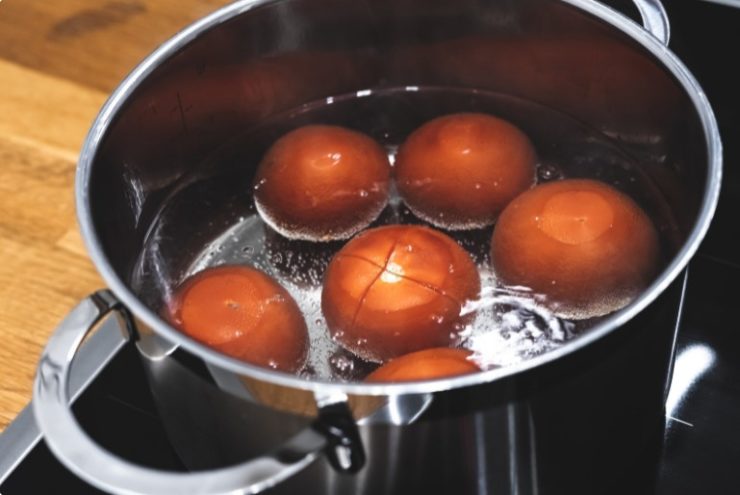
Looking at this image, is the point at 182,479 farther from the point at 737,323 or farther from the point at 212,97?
the point at 737,323

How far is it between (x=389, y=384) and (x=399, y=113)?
338 mm

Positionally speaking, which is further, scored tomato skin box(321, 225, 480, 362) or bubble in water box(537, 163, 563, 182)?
bubble in water box(537, 163, 563, 182)

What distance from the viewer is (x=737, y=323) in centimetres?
72

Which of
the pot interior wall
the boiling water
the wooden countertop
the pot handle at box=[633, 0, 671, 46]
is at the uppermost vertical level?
the pot handle at box=[633, 0, 671, 46]

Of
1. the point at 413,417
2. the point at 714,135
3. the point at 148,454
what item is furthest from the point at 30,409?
the point at 714,135

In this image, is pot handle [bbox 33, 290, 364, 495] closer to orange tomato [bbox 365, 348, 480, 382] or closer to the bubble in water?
orange tomato [bbox 365, 348, 480, 382]

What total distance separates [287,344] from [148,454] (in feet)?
0.50

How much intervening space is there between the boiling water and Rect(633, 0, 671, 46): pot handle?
8cm

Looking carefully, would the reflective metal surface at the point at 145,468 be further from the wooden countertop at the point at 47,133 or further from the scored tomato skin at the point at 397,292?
the wooden countertop at the point at 47,133

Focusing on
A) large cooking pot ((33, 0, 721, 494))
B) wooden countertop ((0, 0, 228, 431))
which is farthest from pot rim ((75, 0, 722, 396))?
wooden countertop ((0, 0, 228, 431))

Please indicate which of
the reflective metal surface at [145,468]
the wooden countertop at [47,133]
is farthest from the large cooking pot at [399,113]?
the wooden countertop at [47,133]

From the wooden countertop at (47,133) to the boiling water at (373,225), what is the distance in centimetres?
14

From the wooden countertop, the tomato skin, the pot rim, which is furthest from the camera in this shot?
the wooden countertop

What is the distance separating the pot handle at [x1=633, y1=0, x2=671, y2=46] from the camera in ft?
2.09
